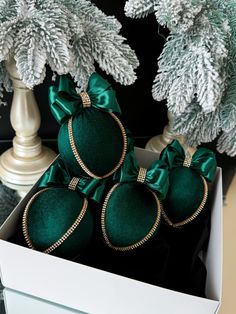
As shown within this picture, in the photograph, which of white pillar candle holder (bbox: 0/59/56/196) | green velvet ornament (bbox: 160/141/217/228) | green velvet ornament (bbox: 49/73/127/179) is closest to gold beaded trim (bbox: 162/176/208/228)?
green velvet ornament (bbox: 160/141/217/228)

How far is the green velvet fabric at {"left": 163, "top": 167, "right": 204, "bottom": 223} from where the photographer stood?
54 centimetres

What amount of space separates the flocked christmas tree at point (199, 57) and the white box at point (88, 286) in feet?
0.50

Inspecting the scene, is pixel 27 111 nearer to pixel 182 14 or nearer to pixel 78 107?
pixel 78 107

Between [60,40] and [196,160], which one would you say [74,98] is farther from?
[196,160]

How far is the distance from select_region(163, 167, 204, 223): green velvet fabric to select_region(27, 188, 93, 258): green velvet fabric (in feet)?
0.37

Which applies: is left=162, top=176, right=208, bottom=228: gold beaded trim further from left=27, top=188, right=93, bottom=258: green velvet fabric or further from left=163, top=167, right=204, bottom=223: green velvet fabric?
left=27, top=188, right=93, bottom=258: green velvet fabric

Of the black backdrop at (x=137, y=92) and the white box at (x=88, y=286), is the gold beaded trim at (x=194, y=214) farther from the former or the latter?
the black backdrop at (x=137, y=92)

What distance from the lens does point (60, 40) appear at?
1.59 ft

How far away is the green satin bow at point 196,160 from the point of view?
22.2 inches

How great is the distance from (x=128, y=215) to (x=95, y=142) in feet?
0.31

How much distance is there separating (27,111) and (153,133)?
0.32m

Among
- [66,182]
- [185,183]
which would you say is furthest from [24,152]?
[185,183]

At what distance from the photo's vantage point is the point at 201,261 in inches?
22.1

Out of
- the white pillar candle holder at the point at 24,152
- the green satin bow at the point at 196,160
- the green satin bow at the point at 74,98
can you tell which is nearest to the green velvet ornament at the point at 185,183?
the green satin bow at the point at 196,160
